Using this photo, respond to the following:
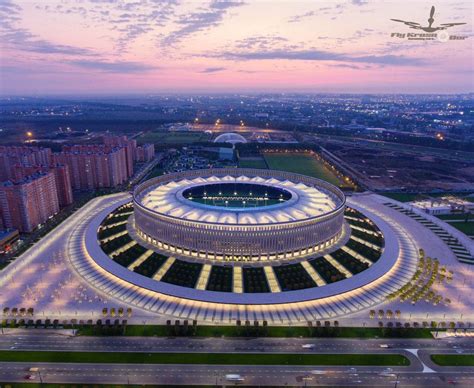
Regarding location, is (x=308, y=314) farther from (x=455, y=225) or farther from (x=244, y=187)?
(x=455, y=225)

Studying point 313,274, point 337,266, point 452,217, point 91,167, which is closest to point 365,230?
point 337,266

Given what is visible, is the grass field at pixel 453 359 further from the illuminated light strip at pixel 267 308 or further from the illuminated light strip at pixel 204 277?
the illuminated light strip at pixel 204 277

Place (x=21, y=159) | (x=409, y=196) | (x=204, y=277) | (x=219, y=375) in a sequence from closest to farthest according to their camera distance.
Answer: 1. (x=219, y=375)
2. (x=204, y=277)
3. (x=21, y=159)
4. (x=409, y=196)

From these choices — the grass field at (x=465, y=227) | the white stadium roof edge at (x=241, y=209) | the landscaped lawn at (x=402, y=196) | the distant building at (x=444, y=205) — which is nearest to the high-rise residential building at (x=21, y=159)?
the white stadium roof edge at (x=241, y=209)

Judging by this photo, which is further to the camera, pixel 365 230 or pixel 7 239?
pixel 365 230

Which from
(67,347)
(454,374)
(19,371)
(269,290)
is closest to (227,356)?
(269,290)

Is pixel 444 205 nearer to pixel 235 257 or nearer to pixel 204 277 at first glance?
pixel 235 257
